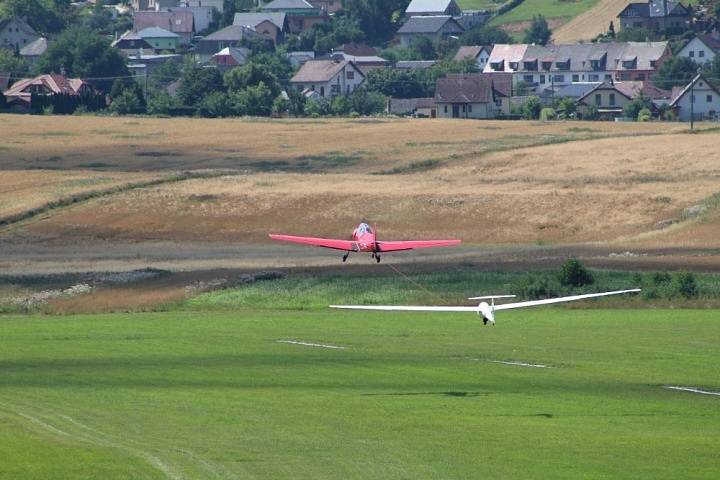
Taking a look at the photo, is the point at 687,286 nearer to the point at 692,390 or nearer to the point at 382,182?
the point at 692,390

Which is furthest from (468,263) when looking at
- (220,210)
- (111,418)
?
(111,418)

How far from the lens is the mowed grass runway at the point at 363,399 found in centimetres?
3269

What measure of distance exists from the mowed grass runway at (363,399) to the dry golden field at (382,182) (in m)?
45.7

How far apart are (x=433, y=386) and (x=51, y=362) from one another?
14741 mm

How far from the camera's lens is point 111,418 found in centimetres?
3891

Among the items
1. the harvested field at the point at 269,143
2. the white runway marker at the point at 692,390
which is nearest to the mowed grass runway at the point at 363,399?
the white runway marker at the point at 692,390

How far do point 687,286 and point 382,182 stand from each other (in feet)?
203

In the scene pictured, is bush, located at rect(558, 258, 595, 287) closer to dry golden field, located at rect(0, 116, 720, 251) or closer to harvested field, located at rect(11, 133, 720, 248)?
dry golden field, located at rect(0, 116, 720, 251)

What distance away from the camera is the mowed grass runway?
32.7 metres

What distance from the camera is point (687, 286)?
74.6 m

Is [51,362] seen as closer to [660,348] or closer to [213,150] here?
[660,348]

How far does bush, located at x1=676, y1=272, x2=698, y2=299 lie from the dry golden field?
28543 mm

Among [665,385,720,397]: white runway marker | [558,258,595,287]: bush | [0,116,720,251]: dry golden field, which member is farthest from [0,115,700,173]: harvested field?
[665,385,720,397]: white runway marker

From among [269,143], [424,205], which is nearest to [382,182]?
[424,205]
